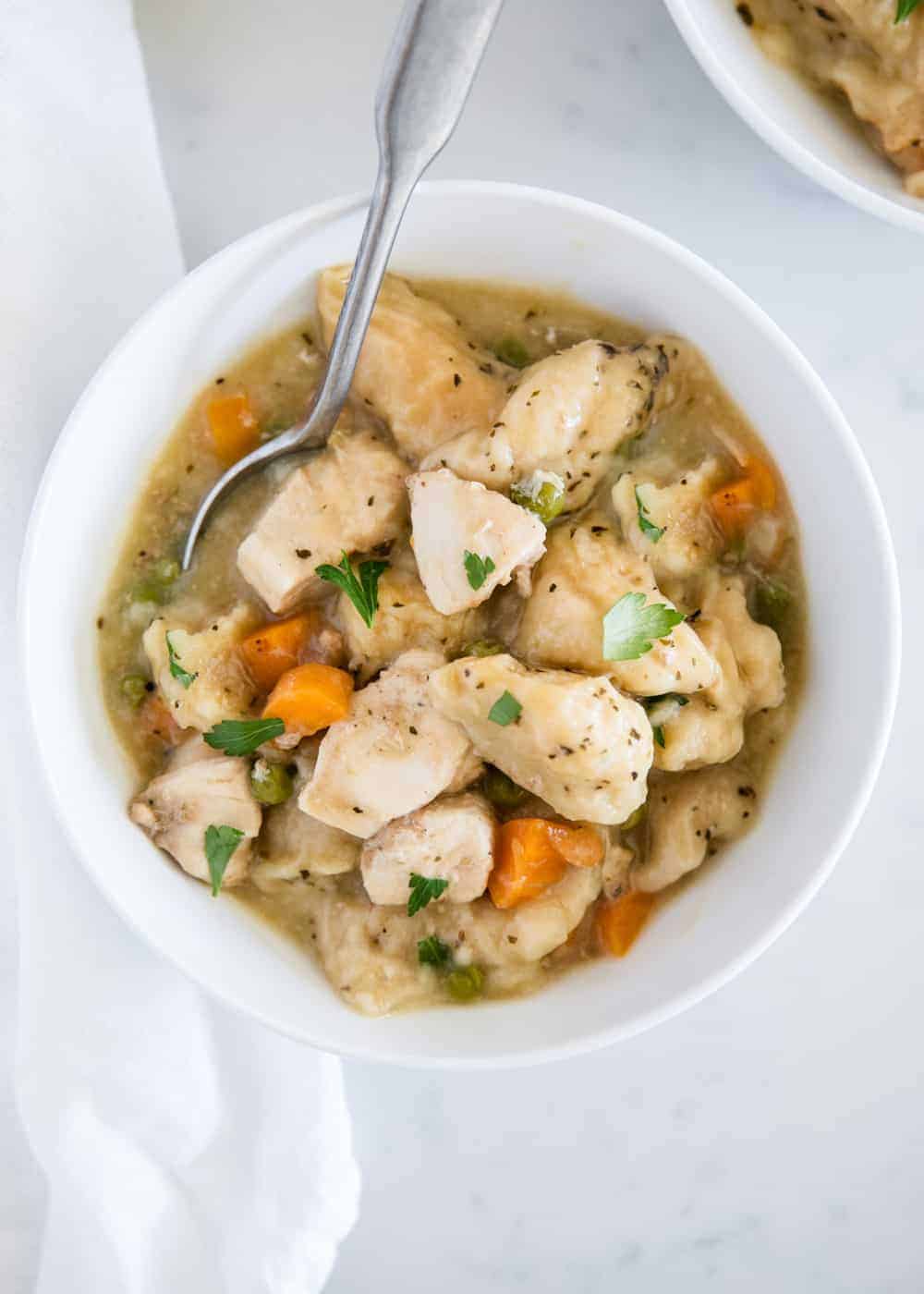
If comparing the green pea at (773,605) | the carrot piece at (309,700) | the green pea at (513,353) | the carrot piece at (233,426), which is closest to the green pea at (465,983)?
the carrot piece at (309,700)

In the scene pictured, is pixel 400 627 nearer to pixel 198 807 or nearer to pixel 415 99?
pixel 198 807

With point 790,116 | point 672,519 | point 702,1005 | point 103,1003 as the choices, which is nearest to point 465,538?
point 672,519

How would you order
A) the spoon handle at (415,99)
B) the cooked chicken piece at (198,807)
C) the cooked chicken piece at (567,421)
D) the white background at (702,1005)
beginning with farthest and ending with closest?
the white background at (702,1005), the cooked chicken piece at (198,807), the cooked chicken piece at (567,421), the spoon handle at (415,99)

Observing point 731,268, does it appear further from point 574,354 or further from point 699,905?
point 699,905

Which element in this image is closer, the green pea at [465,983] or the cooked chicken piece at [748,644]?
the cooked chicken piece at [748,644]

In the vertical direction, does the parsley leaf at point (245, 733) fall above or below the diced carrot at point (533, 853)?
above

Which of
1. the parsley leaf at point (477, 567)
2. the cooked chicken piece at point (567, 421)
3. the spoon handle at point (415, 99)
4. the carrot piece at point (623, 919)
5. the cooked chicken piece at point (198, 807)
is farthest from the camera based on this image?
the carrot piece at point (623, 919)

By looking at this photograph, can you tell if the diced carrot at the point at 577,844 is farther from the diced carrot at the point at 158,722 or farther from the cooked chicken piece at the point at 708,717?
the diced carrot at the point at 158,722
